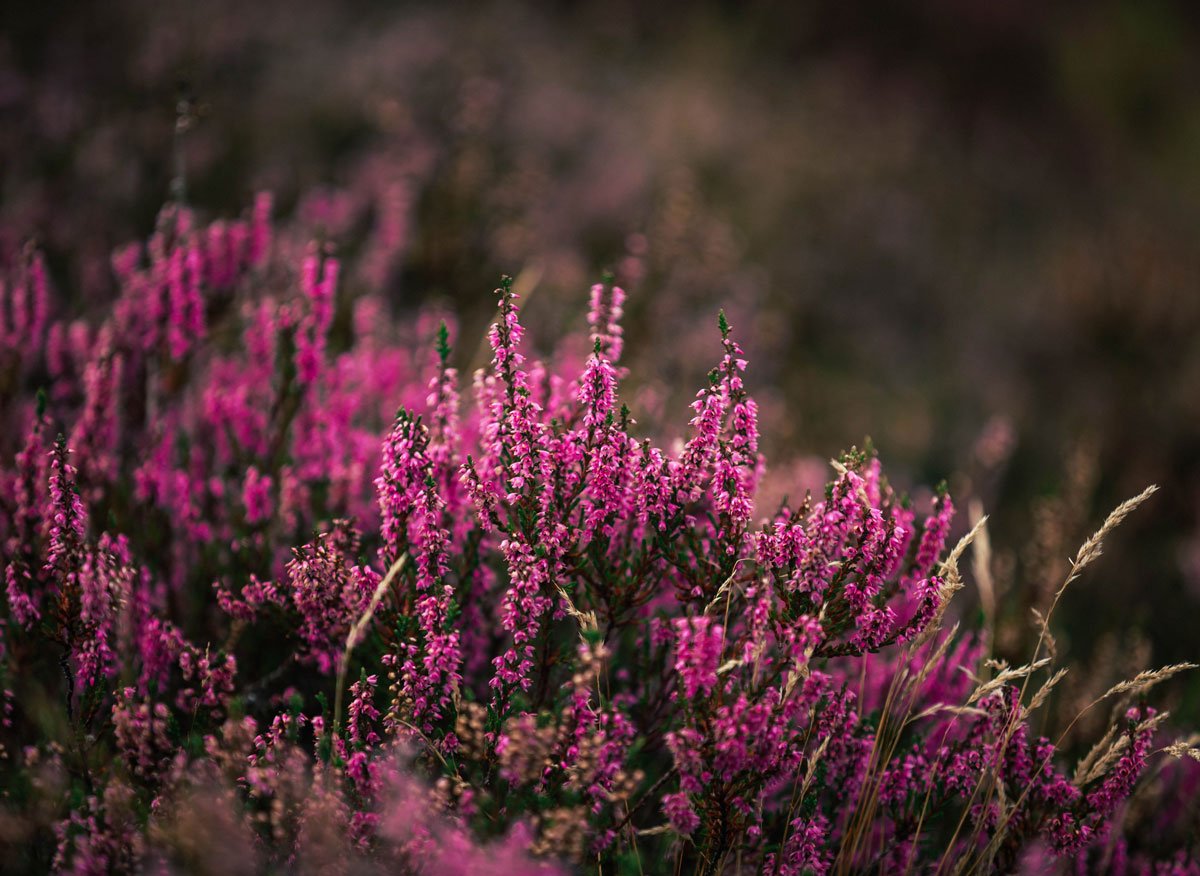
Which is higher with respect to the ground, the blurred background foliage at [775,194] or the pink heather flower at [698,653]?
the blurred background foliage at [775,194]

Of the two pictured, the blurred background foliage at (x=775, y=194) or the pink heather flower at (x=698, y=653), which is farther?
the blurred background foliage at (x=775, y=194)

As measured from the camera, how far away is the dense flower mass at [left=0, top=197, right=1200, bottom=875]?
1.80 m

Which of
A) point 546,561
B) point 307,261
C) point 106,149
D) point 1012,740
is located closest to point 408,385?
point 307,261

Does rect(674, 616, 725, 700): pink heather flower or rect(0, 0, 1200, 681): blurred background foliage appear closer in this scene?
rect(674, 616, 725, 700): pink heather flower

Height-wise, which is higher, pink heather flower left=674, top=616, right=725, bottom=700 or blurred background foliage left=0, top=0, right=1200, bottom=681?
blurred background foliage left=0, top=0, right=1200, bottom=681

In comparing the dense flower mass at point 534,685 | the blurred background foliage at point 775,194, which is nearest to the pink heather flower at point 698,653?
the dense flower mass at point 534,685

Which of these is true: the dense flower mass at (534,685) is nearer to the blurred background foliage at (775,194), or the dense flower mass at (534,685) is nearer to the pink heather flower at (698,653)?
the pink heather flower at (698,653)

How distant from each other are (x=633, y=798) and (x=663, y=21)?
12.0 m

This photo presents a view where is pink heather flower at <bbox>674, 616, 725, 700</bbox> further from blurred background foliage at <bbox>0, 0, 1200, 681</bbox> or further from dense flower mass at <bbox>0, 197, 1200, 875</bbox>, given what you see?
blurred background foliage at <bbox>0, 0, 1200, 681</bbox>

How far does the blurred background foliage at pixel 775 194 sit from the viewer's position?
5.28 metres

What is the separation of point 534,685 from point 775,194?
723cm

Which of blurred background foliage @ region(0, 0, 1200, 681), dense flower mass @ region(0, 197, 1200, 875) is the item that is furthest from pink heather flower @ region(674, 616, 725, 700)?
blurred background foliage @ region(0, 0, 1200, 681)

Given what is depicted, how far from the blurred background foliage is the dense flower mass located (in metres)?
1.30

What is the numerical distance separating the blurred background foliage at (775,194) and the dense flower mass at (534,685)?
130cm
